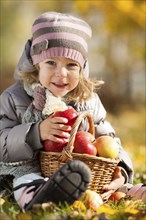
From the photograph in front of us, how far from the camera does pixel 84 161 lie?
4.24m

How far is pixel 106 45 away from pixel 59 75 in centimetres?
1270

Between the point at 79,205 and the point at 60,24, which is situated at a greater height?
the point at 60,24

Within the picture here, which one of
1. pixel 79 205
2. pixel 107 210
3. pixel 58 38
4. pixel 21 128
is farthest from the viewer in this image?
pixel 58 38

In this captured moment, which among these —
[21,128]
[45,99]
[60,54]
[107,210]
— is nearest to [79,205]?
[107,210]

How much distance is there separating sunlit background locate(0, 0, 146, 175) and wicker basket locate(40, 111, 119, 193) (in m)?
10.5

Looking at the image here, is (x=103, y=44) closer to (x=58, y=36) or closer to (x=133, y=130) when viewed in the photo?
(x=133, y=130)

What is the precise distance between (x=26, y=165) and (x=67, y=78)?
2.18 ft

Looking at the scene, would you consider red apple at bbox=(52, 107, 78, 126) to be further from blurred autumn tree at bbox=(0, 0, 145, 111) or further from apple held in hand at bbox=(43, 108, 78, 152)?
blurred autumn tree at bbox=(0, 0, 145, 111)

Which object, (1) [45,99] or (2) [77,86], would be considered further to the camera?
(2) [77,86]

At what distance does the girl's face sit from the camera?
461 cm

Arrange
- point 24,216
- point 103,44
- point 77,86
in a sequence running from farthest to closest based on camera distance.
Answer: point 103,44 → point 77,86 → point 24,216

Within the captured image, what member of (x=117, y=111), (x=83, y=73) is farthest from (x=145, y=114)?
(x=83, y=73)

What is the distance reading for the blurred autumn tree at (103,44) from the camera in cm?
1602

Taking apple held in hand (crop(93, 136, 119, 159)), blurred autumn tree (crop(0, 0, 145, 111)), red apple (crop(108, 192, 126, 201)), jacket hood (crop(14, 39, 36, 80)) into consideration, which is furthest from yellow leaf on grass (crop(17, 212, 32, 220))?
blurred autumn tree (crop(0, 0, 145, 111))
